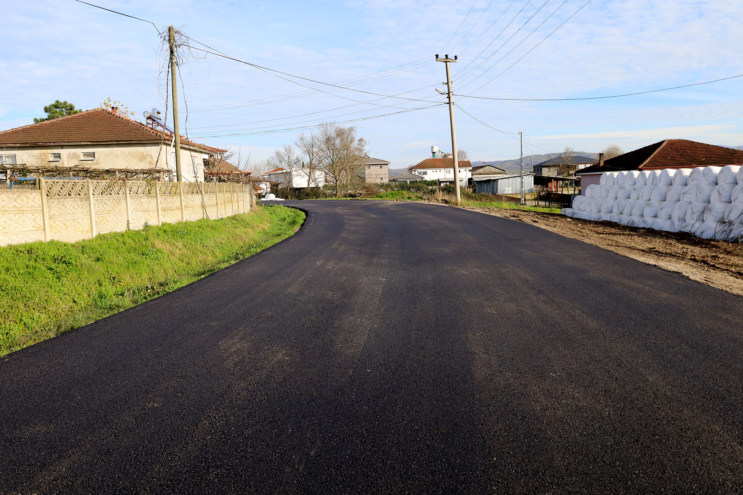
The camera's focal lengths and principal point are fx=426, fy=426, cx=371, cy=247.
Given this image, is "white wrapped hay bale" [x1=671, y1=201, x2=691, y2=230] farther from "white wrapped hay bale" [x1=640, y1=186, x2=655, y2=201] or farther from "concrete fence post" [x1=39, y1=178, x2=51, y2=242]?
"concrete fence post" [x1=39, y1=178, x2=51, y2=242]

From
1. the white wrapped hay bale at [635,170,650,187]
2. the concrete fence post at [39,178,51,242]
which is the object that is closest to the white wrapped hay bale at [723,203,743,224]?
the white wrapped hay bale at [635,170,650,187]

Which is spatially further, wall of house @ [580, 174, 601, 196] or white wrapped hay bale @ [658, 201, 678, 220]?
wall of house @ [580, 174, 601, 196]

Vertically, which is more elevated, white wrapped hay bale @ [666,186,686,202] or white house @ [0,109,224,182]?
white house @ [0,109,224,182]

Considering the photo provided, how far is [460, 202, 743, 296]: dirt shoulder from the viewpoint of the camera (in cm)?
814

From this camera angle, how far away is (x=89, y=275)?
8.85 m

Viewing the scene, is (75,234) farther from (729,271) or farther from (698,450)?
(729,271)

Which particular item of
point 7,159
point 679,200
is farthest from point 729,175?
point 7,159

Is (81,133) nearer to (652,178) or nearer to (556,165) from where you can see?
(652,178)

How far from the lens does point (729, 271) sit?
8.55m

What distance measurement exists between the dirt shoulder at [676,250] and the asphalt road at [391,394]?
3.55 ft

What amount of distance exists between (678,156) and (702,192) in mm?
22003

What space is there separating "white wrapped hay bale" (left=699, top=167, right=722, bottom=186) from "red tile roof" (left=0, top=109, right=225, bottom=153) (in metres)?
23.1

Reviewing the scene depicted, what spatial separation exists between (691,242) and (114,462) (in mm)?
14374

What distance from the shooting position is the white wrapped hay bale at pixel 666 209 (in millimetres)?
13930
